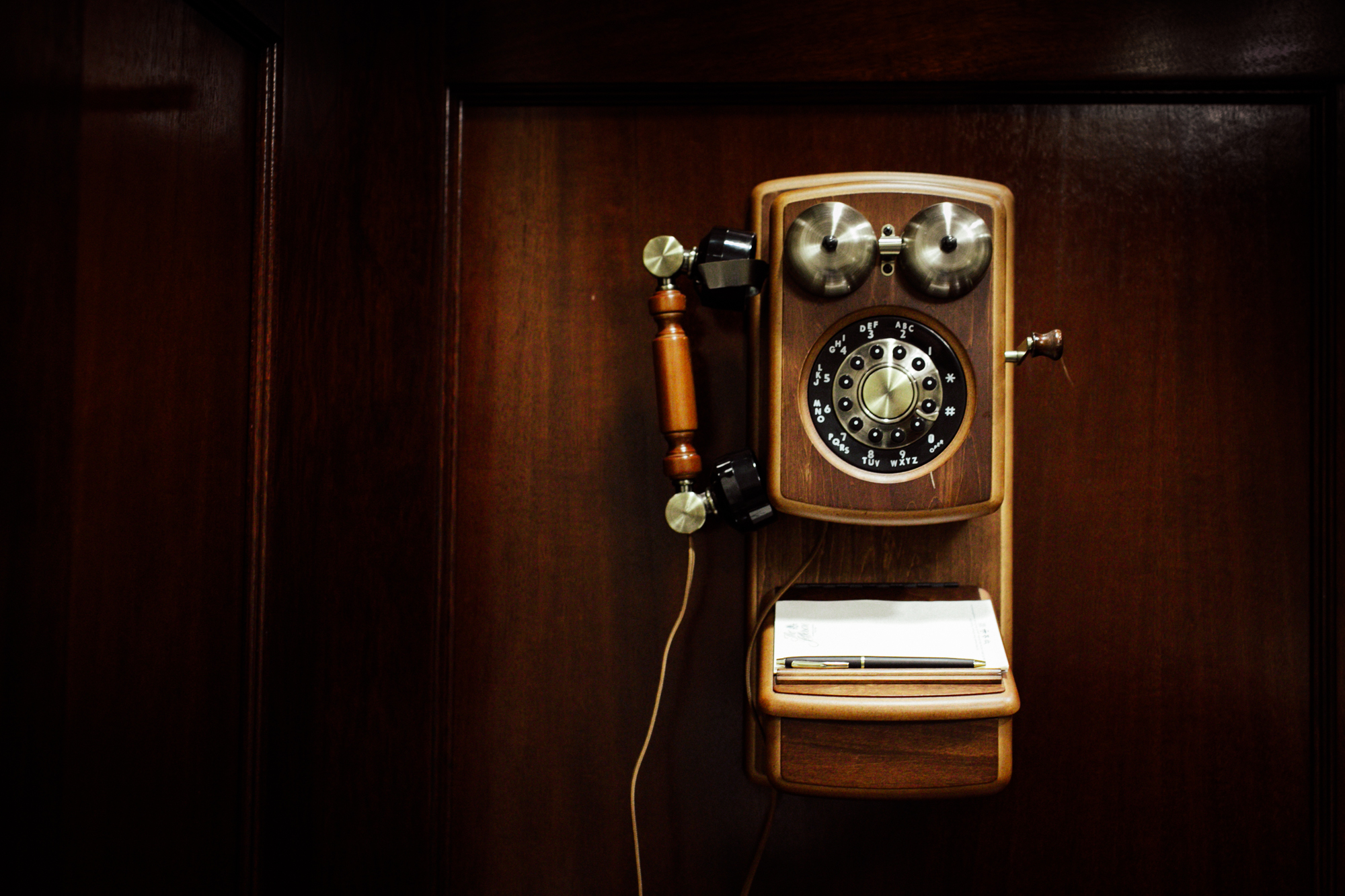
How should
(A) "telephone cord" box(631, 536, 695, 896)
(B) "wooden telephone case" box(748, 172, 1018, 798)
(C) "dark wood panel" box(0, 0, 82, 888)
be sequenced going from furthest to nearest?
(A) "telephone cord" box(631, 536, 695, 896), (B) "wooden telephone case" box(748, 172, 1018, 798), (C) "dark wood panel" box(0, 0, 82, 888)

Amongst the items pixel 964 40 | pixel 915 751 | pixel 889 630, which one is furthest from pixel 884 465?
pixel 964 40

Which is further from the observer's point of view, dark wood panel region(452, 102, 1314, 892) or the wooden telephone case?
dark wood panel region(452, 102, 1314, 892)

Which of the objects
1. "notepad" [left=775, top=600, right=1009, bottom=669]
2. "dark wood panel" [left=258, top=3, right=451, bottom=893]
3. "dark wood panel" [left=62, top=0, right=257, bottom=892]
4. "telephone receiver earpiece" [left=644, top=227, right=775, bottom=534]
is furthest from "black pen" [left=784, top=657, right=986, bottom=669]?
"dark wood panel" [left=62, top=0, right=257, bottom=892]

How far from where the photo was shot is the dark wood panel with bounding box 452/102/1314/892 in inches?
33.4

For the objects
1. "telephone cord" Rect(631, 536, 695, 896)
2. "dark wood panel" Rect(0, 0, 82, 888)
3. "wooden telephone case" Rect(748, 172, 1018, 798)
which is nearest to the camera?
"dark wood panel" Rect(0, 0, 82, 888)

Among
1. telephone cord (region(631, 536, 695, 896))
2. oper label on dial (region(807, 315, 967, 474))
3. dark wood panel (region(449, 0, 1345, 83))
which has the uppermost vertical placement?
dark wood panel (region(449, 0, 1345, 83))

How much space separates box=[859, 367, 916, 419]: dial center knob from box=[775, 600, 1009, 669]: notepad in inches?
7.4

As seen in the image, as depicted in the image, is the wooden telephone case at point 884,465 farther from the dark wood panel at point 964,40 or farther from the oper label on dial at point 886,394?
the dark wood panel at point 964,40

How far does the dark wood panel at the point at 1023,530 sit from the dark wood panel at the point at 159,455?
A: 24cm

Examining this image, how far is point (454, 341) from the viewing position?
0.86m

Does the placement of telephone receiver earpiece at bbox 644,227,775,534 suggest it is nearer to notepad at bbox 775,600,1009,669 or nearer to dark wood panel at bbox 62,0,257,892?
notepad at bbox 775,600,1009,669

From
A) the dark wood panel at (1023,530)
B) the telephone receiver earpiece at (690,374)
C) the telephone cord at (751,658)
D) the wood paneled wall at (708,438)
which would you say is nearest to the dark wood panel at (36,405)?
the wood paneled wall at (708,438)

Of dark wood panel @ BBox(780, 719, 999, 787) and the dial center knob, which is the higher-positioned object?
the dial center knob

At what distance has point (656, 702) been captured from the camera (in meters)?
0.79
